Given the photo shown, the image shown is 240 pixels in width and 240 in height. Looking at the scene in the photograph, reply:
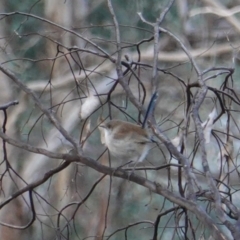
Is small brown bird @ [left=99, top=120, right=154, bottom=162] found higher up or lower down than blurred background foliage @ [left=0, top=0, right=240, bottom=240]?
lower down

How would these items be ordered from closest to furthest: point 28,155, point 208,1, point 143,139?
1. point 143,139
2. point 208,1
3. point 28,155

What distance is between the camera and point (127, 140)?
1323 millimetres

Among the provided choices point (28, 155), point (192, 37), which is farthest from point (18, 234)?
point (192, 37)

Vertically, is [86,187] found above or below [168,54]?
below

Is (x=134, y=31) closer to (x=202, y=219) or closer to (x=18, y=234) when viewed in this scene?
(x=18, y=234)

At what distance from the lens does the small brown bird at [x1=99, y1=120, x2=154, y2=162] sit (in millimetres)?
1313

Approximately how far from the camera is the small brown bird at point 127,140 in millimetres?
1313

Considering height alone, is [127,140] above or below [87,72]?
below

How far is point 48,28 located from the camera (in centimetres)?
315

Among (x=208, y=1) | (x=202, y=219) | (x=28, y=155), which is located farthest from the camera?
(x=28, y=155)

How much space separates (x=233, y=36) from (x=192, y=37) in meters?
0.21

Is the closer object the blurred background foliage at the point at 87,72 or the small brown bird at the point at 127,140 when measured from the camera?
the small brown bird at the point at 127,140

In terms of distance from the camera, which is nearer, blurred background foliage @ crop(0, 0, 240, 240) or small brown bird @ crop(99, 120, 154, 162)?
small brown bird @ crop(99, 120, 154, 162)

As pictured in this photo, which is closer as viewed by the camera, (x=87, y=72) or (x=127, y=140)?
(x=127, y=140)
